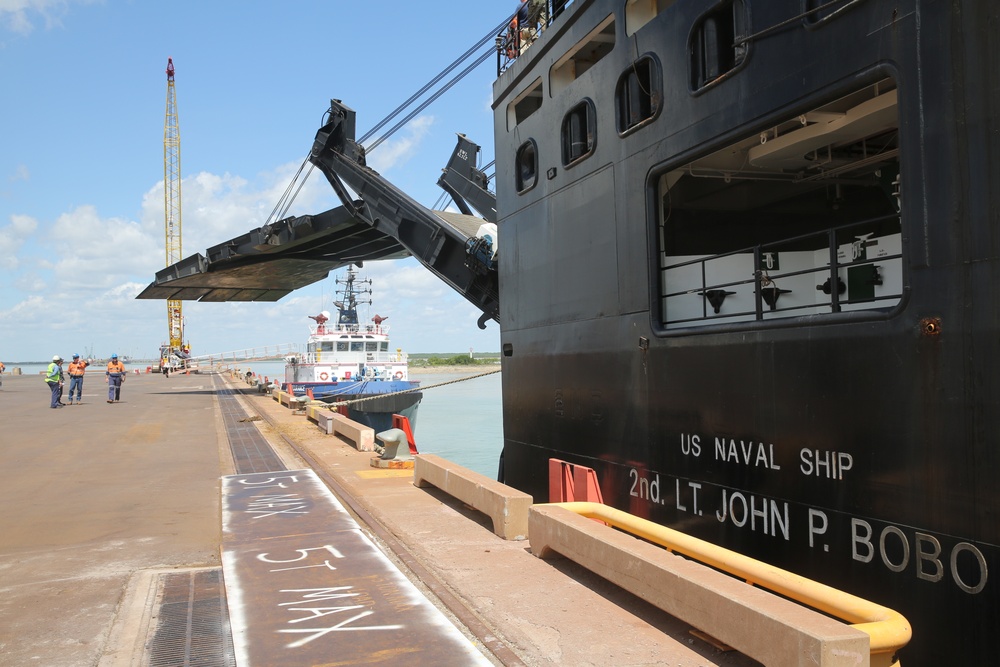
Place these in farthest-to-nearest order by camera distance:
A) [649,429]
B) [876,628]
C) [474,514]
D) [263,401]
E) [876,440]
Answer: [263,401] < [474,514] < [649,429] < [876,440] < [876,628]

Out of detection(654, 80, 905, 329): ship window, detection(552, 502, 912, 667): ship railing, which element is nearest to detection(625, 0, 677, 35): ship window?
detection(654, 80, 905, 329): ship window

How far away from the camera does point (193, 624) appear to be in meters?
4.94

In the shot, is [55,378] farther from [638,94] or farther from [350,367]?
[638,94]

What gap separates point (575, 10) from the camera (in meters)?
8.31

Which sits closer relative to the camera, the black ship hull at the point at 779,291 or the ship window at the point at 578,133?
the black ship hull at the point at 779,291

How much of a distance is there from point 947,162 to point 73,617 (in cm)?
592

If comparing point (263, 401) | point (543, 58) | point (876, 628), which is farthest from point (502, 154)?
point (263, 401)

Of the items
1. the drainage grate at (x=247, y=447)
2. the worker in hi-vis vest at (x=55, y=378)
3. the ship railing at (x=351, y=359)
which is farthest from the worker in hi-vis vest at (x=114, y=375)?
the ship railing at (x=351, y=359)

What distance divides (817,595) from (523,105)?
8149 mm

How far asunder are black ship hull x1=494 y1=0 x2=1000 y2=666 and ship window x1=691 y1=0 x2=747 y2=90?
0.03m

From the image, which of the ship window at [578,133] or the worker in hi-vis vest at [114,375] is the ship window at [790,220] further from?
the worker in hi-vis vest at [114,375]

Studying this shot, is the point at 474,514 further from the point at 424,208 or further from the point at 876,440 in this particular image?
the point at 424,208

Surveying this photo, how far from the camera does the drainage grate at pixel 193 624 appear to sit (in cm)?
441

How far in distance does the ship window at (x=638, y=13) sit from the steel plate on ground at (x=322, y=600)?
17.2 feet
